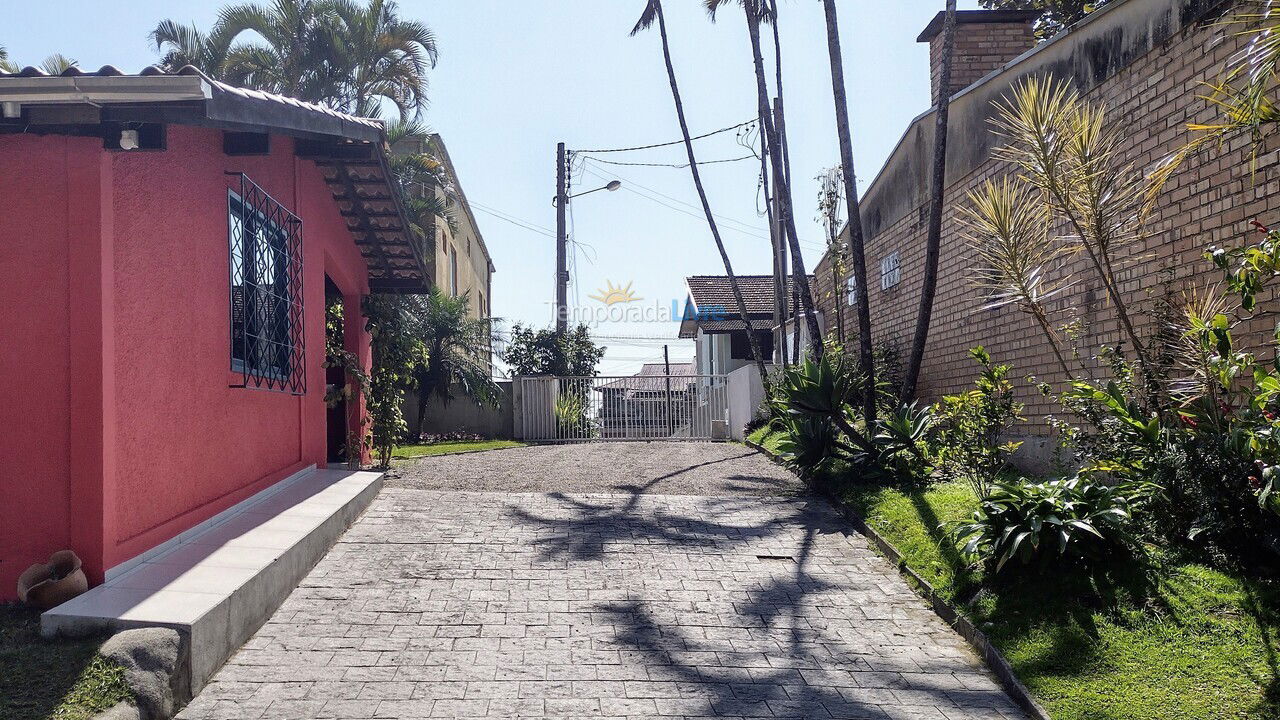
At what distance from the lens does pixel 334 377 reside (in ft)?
38.6

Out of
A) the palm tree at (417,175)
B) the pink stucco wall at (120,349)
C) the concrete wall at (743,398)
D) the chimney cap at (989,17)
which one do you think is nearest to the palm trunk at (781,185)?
the chimney cap at (989,17)

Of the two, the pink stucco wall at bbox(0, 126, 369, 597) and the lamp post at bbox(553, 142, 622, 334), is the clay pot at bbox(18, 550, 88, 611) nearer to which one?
the pink stucco wall at bbox(0, 126, 369, 597)

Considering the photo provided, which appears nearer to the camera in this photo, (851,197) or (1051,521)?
(1051,521)

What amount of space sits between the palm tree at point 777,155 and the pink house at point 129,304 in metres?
5.85

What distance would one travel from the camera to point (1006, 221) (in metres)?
6.75

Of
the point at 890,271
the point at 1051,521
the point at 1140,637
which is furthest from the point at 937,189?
the point at 1140,637

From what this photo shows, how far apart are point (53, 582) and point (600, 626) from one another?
9.62 feet

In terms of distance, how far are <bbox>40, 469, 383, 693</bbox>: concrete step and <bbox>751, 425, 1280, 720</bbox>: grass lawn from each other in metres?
4.08

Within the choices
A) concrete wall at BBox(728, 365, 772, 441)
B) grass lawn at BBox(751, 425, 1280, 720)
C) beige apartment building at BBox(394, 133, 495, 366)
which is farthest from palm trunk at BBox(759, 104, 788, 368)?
grass lawn at BBox(751, 425, 1280, 720)

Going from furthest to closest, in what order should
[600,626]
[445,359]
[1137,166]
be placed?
[445,359] < [1137,166] < [600,626]

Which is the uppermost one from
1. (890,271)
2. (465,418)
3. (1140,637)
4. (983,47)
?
(983,47)

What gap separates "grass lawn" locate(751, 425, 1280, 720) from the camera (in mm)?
4324

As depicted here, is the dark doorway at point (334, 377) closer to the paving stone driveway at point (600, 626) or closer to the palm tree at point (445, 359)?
the paving stone driveway at point (600, 626)

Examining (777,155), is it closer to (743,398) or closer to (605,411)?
(743,398)
